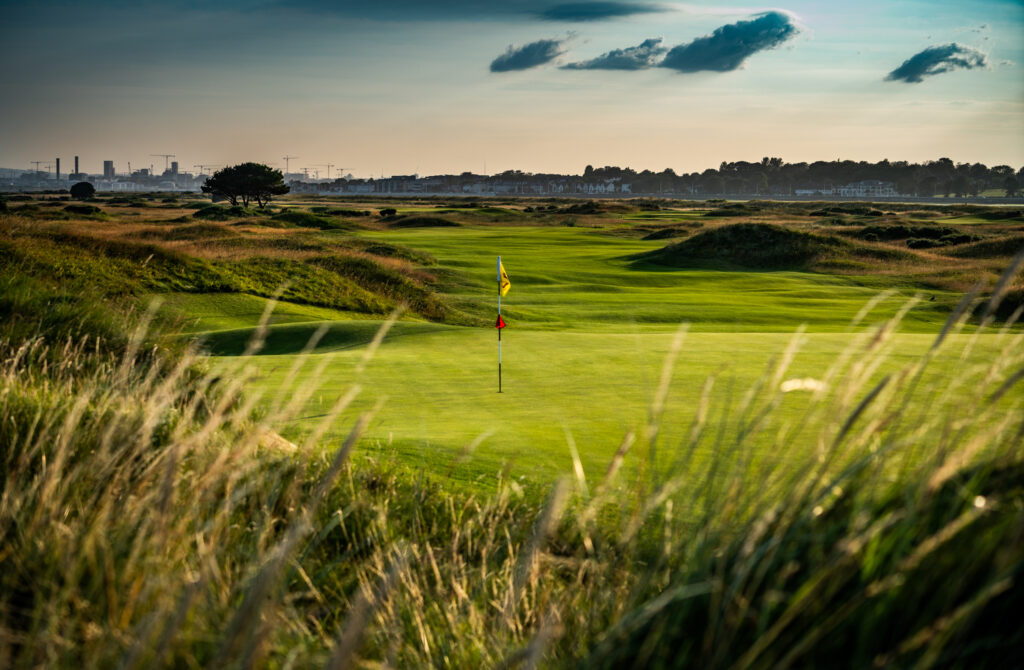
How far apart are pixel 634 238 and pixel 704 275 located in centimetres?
2492

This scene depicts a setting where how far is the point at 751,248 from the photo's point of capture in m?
47.0

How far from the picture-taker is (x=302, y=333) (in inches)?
636

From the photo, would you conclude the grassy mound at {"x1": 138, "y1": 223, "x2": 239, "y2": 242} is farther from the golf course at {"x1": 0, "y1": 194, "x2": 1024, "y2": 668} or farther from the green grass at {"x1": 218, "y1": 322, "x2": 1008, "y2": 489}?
the green grass at {"x1": 218, "y1": 322, "x2": 1008, "y2": 489}

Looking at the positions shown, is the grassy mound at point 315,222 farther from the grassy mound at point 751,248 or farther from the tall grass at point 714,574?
the tall grass at point 714,574

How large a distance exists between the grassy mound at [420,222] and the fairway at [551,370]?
44.5 m

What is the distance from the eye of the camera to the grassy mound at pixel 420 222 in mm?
73375

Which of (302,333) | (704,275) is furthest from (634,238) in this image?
(302,333)

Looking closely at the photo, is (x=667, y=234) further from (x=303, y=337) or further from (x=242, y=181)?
(x=242, y=181)

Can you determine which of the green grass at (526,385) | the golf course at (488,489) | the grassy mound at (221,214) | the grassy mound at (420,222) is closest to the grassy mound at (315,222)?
the grassy mound at (221,214)

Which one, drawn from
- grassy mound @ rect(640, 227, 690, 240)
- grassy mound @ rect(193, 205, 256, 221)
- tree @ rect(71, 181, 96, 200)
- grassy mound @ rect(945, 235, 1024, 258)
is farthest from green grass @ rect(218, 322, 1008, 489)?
tree @ rect(71, 181, 96, 200)

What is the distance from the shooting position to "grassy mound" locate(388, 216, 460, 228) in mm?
73375

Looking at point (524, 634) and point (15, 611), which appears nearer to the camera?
point (15, 611)

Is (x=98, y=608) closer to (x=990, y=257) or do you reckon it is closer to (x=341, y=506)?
(x=341, y=506)

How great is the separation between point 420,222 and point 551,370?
63.9 meters
